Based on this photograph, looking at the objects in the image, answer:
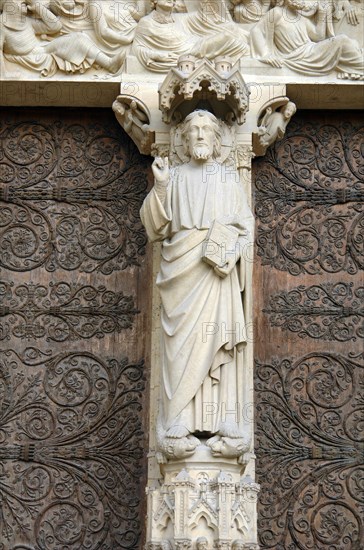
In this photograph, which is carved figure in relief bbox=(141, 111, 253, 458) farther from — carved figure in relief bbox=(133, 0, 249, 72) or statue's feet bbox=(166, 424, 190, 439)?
carved figure in relief bbox=(133, 0, 249, 72)

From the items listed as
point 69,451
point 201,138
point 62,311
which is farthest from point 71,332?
point 201,138

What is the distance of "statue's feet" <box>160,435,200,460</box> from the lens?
267 inches

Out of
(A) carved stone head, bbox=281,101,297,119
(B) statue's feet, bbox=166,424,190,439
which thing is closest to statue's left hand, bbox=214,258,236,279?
(B) statue's feet, bbox=166,424,190,439

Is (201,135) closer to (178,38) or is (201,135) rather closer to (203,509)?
(178,38)

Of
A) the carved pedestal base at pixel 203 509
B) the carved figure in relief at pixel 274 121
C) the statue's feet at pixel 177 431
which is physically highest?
the carved figure in relief at pixel 274 121

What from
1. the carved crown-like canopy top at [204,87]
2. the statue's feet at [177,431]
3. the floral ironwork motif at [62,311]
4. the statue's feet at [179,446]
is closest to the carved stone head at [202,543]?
the statue's feet at [179,446]

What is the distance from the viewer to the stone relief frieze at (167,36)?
7.98 m

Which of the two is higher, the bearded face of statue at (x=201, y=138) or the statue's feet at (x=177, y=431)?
the bearded face of statue at (x=201, y=138)

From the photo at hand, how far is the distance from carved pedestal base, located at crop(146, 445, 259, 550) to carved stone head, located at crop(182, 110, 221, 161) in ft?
6.11

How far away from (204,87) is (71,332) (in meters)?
1.85

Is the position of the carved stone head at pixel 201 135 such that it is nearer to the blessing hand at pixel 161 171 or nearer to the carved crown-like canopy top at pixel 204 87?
the carved crown-like canopy top at pixel 204 87

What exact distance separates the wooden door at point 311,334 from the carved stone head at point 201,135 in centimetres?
79

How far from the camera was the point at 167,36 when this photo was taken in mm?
7965

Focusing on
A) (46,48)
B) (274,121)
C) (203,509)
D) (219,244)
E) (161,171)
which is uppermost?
(46,48)
